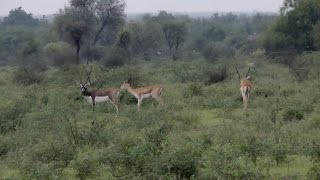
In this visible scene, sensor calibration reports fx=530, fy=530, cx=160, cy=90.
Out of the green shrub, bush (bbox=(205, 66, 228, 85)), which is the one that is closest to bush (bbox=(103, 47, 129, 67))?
bush (bbox=(205, 66, 228, 85))

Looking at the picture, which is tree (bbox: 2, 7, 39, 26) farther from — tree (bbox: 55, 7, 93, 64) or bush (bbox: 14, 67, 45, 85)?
bush (bbox: 14, 67, 45, 85)

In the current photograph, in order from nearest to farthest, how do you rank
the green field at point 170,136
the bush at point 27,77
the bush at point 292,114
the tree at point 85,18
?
the green field at point 170,136 → the bush at point 292,114 → the bush at point 27,77 → the tree at point 85,18

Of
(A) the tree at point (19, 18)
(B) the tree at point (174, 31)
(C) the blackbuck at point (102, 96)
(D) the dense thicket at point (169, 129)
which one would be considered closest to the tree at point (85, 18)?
(B) the tree at point (174, 31)

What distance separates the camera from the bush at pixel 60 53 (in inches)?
1268

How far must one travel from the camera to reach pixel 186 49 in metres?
49.7

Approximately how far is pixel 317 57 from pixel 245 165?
17380 mm

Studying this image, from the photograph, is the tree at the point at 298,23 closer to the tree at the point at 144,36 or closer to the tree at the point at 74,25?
the tree at the point at 144,36

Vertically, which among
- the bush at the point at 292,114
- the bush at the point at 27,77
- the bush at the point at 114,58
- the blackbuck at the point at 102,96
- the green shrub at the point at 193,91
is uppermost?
the bush at the point at 292,114

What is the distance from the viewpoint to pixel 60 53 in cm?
3200

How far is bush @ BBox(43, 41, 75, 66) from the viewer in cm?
3222

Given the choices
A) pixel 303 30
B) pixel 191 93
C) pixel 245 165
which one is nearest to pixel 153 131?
pixel 245 165

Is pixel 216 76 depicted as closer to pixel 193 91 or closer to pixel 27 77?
pixel 193 91

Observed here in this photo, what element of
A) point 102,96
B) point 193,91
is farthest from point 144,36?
point 102,96

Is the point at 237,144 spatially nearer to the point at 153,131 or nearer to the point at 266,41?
the point at 153,131
